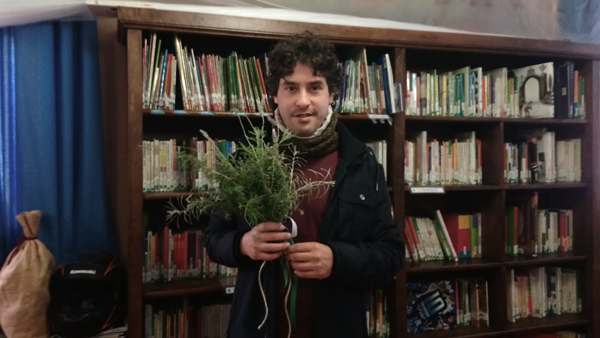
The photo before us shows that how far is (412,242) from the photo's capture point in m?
2.16

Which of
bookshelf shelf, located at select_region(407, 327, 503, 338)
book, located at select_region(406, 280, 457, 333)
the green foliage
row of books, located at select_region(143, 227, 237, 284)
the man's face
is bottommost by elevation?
bookshelf shelf, located at select_region(407, 327, 503, 338)

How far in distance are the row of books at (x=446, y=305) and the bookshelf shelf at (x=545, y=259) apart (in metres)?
0.20

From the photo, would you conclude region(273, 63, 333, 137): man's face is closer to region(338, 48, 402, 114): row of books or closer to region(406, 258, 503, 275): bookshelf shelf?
region(338, 48, 402, 114): row of books

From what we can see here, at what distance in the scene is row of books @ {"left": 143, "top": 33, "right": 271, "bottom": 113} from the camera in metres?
1.74

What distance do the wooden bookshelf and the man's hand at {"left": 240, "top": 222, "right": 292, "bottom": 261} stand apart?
0.85 meters

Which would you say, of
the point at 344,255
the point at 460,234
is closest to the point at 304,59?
the point at 344,255

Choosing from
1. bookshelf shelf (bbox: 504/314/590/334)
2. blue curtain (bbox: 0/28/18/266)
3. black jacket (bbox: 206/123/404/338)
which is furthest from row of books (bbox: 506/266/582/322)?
blue curtain (bbox: 0/28/18/266)

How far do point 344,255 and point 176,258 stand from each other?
1.06 m

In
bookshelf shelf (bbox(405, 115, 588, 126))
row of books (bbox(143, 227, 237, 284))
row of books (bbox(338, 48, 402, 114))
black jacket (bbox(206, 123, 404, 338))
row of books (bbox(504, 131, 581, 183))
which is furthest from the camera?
row of books (bbox(504, 131, 581, 183))

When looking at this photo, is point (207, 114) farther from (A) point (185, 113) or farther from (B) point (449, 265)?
(B) point (449, 265)

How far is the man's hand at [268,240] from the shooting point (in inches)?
38.3

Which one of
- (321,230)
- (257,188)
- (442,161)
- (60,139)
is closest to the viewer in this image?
(257,188)

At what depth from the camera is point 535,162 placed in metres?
2.29

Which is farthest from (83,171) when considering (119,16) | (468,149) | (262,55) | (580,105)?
(580,105)
